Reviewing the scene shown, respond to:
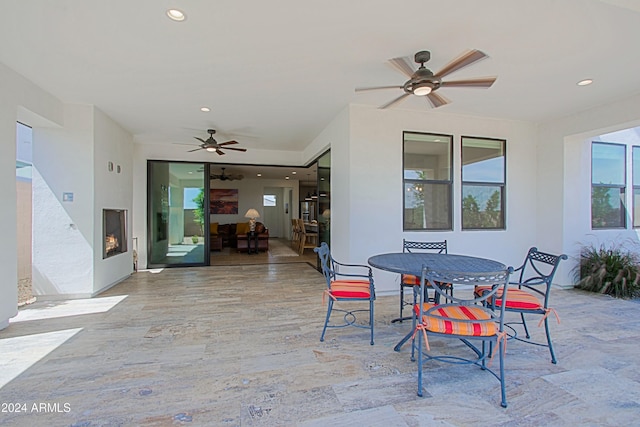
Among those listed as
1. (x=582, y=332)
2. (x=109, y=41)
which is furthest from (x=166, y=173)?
(x=582, y=332)

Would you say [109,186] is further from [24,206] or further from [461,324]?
[461,324]

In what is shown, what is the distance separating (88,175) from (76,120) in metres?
0.78

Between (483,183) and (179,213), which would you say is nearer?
(483,183)

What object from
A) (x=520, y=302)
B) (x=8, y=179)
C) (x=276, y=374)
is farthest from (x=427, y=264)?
(x=8, y=179)

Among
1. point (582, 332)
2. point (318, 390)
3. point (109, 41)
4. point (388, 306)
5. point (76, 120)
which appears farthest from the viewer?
point (76, 120)

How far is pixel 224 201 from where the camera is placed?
38.0 ft

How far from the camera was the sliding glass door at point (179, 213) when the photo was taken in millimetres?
6320

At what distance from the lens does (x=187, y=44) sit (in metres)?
2.62

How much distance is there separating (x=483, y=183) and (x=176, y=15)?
15.5 ft

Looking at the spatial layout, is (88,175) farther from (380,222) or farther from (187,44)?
(380,222)

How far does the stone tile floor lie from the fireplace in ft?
4.25

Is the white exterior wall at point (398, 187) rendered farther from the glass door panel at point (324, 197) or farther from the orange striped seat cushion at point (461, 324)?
the orange striped seat cushion at point (461, 324)

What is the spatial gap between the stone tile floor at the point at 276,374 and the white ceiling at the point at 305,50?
8.48 ft

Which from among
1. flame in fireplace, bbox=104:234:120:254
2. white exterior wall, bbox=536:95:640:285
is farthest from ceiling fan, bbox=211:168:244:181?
white exterior wall, bbox=536:95:640:285
